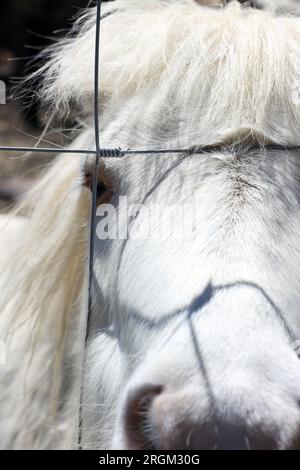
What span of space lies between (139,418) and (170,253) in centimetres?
27

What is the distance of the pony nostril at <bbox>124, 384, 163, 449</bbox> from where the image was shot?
937mm

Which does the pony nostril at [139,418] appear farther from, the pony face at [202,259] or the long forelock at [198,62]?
the long forelock at [198,62]

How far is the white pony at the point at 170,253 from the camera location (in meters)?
0.92

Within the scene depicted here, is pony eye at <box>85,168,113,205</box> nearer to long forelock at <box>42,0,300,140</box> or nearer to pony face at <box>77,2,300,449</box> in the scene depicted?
pony face at <box>77,2,300,449</box>

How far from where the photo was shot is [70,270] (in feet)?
4.92

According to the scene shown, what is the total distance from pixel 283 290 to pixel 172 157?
0.32 m

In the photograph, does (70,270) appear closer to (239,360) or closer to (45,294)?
(45,294)

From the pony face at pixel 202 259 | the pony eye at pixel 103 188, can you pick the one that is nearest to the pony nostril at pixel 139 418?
the pony face at pixel 202 259

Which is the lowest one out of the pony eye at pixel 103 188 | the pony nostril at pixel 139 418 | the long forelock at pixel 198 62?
the pony nostril at pixel 139 418

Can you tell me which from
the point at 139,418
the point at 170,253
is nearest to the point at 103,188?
the point at 170,253

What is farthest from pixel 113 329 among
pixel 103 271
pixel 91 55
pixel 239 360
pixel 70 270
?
pixel 91 55

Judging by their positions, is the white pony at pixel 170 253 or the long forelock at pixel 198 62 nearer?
the white pony at pixel 170 253

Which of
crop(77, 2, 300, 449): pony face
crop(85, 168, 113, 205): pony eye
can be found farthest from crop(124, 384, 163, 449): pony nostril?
crop(85, 168, 113, 205): pony eye

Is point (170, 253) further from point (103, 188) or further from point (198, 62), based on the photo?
point (198, 62)
